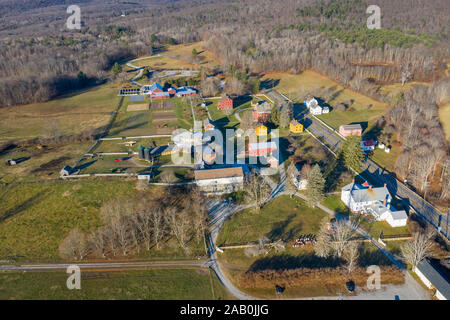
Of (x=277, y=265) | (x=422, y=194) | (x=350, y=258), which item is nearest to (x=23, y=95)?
(x=277, y=265)

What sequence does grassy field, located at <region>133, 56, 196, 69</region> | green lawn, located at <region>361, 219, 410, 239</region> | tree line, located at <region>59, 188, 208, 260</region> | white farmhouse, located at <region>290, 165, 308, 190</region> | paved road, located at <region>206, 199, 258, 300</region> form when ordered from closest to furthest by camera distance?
1. paved road, located at <region>206, 199, 258, 300</region>
2. tree line, located at <region>59, 188, 208, 260</region>
3. green lawn, located at <region>361, 219, 410, 239</region>
4. white farmhouse, located at <region>290, 165, 308, 190</region>
5. grassy field, located at <region>133, 56, 196, 69</region>

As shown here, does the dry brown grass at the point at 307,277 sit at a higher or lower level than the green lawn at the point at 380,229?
lower

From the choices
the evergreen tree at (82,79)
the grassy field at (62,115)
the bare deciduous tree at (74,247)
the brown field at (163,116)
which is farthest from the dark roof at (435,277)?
the evergreen tree at (82,79)

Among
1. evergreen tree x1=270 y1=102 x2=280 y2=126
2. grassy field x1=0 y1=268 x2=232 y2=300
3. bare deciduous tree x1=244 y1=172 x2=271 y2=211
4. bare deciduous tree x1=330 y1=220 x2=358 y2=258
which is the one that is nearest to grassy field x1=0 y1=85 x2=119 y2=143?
evergreen tree x1=270 y1=102 x2=280 y2=126

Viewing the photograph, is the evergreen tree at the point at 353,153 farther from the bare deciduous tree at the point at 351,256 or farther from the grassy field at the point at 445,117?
the grassy field at the point at 445,117

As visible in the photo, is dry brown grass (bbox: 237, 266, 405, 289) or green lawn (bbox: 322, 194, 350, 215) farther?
green lawn (bbox: 322, 194, 350, 215)

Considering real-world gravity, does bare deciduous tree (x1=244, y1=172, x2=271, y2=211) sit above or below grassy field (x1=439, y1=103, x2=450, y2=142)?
below

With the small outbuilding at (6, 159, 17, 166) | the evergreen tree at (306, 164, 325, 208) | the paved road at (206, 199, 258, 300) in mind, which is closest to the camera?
the paved road at (206, 199, 258, 300)

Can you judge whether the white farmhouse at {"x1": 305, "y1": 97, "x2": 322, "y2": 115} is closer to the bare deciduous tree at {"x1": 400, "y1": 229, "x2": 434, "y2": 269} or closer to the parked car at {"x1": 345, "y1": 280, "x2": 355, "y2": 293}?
the bare deciduous tree at {"x1": 400, "y1": 229, "x2": 434, "y2": 269}
